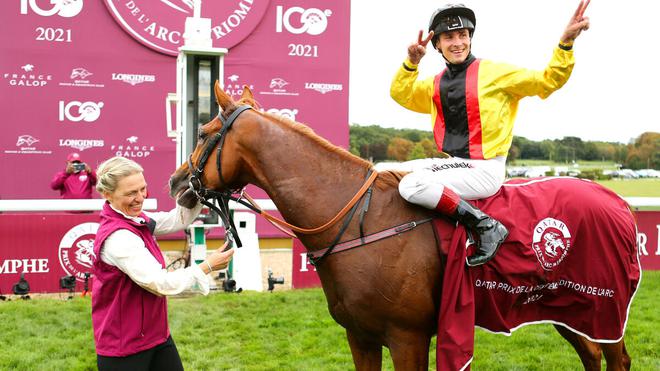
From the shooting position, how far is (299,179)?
8.38 ft

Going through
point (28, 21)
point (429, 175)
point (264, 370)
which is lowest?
point (264, 370)

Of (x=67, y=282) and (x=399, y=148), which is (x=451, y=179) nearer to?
(x=67, y=282)

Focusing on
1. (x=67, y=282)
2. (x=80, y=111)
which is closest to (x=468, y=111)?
(x=67, y=282)

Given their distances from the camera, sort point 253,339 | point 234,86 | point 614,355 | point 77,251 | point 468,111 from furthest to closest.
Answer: point 234,86
point 77,251
point 253,339
point 614,355
point 468,111

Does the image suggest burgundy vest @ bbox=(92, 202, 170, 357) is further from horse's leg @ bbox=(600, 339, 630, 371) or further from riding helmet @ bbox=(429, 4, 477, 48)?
horse's leg @ bbox=(600, 339, 630, 371)

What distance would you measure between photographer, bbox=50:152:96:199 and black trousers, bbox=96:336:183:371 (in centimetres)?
544

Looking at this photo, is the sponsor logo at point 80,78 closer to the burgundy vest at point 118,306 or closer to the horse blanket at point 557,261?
the burgundy vest at point 118,306

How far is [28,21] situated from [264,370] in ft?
22.0

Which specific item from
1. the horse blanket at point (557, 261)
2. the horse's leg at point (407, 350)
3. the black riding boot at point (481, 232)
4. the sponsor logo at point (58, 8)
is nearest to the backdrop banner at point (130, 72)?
the sponsor logo at point (58, 8)

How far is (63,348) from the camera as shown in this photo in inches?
164

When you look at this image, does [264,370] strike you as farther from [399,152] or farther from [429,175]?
[399,152]

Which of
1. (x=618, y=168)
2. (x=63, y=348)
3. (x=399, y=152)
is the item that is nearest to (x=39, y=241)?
(x=63, y=348)

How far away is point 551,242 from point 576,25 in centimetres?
99

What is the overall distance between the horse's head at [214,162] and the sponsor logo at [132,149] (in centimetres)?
644
